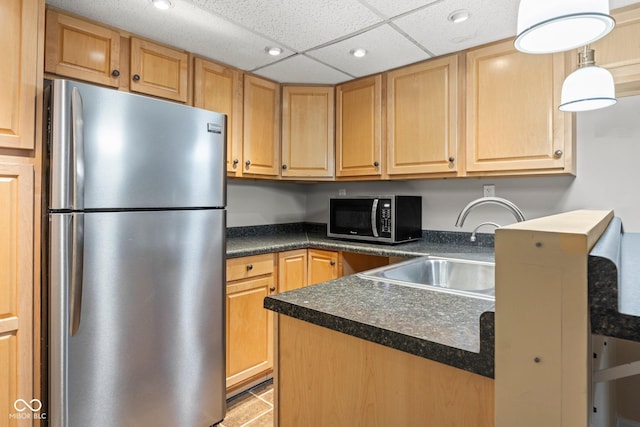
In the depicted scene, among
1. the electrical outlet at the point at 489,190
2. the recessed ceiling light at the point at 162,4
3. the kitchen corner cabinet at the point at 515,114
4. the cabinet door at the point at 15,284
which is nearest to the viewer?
the cabinet door at the point at 15,284

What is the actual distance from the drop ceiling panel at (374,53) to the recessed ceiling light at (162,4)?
84cm

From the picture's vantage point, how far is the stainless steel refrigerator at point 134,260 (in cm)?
134

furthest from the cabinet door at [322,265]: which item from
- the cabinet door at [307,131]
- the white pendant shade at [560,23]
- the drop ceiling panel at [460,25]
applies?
the white pendant shade at [560,23]

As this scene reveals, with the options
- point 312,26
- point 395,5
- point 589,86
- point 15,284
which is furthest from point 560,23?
point 15,284

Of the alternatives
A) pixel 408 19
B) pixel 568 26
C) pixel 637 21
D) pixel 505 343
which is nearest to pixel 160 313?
pixel 505 343

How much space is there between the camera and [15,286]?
1294mm

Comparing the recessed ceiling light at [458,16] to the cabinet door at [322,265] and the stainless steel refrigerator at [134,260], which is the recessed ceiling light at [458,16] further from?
the cabinet door at [322,265]

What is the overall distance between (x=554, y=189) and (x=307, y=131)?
1.70 m

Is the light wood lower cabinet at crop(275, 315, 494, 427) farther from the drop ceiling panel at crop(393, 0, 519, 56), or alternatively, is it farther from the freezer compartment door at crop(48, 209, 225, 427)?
the drop ceiling panel at crop(393, 0, 519, 56)

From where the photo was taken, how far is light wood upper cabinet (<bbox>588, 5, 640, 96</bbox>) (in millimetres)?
1636

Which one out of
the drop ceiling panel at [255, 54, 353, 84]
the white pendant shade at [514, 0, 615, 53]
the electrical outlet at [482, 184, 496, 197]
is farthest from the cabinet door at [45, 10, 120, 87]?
the electrical outlet at [482, 184, 496, 197]

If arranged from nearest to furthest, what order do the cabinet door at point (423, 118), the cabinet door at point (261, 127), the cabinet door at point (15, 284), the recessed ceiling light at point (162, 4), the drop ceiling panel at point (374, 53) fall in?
the cabinet door at point (15, 284), the recessed ceiling light at point (162, 4), the drop ceiling panel at point (374, 53), the cabinet door at point (423, 118), the cabinet door at point (261, 127)

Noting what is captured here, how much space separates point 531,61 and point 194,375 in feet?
7.83

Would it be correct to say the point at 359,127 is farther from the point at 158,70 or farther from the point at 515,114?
the point at 158,70
